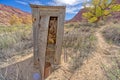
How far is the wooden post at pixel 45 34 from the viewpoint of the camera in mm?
2391

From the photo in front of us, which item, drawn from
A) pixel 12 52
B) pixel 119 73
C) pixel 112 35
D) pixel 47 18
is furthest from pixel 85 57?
pixel 112 35

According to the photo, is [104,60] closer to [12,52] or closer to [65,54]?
[65,54]

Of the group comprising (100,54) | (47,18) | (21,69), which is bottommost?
(21,69)

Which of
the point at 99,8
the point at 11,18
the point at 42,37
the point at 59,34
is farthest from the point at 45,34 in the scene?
the point at 11,18

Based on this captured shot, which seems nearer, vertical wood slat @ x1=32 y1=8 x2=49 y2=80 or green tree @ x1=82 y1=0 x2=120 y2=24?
vertical wood slat @ x1=32 y1=8 x2=49 y2=80

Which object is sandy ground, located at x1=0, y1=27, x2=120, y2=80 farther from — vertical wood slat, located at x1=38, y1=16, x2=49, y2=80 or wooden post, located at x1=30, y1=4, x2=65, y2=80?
vertical wood slat, located at x1=38, y1=16, x2=49, y2=80

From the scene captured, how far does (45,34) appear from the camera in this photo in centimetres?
246

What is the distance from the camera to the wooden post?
239cm

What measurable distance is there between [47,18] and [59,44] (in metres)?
0.46

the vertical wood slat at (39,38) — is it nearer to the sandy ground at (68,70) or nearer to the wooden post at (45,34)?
the wooden post at (45,34)

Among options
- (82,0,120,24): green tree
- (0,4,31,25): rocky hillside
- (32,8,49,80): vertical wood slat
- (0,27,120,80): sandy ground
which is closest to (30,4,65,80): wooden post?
(32,8,49,80): vertical wood slat

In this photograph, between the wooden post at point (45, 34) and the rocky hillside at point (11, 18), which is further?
the rocky hillside at point (11, 18)

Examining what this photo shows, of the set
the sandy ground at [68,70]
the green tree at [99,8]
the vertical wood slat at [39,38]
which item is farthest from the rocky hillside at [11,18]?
the vertical wood slat at [39,38]

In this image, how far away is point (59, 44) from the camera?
8.24 ft
